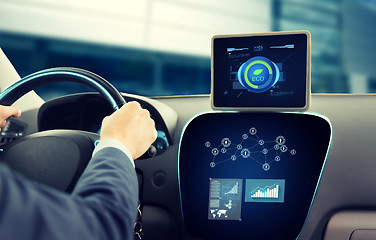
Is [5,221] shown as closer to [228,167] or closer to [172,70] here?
[228,167]

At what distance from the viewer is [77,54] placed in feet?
32.2

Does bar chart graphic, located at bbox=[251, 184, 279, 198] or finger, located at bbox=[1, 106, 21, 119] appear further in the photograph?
bar chart graphic, located at bbox=[251, 184, 279, 198]

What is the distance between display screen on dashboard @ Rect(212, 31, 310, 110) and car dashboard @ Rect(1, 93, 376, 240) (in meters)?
0.14

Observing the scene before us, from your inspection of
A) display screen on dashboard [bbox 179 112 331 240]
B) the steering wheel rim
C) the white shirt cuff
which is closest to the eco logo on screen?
display screen on dashboard [bbox 179 112 331 240]

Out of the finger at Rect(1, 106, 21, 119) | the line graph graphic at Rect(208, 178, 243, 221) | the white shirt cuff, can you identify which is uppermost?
the finger at Rect(1, 106, 21, 119)

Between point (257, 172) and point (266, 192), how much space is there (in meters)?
0.08

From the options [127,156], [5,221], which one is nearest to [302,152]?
[127,156]

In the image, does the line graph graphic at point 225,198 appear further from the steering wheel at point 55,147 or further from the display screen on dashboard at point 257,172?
the steering wheel at point 55,147

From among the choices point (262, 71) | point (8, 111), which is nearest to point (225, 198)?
point (262, 71)

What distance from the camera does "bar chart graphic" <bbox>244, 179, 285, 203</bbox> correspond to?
1363 mm

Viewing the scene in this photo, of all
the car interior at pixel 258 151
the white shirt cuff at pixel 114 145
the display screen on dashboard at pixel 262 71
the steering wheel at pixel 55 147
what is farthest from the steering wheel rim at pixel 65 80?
the display screen on dashboard at pixel 262 71

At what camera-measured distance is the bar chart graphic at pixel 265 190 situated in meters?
1.36

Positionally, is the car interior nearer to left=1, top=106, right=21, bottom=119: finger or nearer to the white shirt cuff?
left=1, top=106, right=21, bottom=119: finger

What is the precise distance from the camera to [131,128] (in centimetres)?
86
